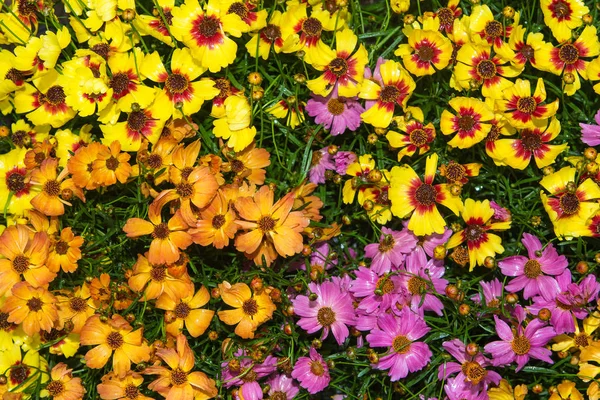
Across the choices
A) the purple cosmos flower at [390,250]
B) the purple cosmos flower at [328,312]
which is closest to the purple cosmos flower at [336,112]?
the purple cosmos flower at [390,250]

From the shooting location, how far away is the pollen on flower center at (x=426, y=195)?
6.18ft

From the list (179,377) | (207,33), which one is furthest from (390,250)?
(207,33)

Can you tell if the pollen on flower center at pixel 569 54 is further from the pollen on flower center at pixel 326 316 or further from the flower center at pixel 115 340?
the flower center at pixel 115 340

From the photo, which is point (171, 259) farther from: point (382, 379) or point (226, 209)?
point (382, 379)

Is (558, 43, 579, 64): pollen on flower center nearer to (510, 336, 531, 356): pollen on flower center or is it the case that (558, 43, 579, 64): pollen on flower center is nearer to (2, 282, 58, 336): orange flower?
(510, 336, 531, 356): pollen on flower center

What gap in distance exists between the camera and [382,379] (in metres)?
2.03

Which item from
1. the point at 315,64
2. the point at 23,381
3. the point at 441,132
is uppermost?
the point at 315,64

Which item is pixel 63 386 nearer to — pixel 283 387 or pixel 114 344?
pixel 114 344

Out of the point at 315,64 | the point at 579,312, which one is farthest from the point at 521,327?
the point at 315,64

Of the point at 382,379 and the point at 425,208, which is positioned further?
the point at 382,379

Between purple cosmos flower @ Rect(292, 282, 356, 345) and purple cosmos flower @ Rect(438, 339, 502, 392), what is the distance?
0.85ft

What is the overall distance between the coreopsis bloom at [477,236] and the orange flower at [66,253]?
0.94 metres

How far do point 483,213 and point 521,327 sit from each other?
0.99ft

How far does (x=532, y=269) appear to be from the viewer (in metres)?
1.87
